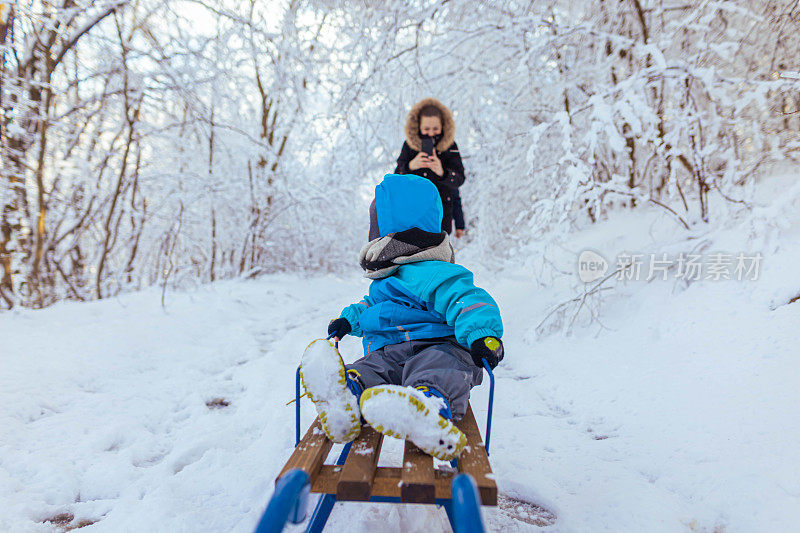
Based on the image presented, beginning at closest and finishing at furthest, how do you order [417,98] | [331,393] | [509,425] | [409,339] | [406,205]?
[331,393] → [409,339] → [406,205] → [509,425] → [417,98]

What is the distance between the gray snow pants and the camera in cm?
144

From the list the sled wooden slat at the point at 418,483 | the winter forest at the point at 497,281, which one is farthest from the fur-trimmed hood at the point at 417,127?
the sled wooden slat at the point at 418,483

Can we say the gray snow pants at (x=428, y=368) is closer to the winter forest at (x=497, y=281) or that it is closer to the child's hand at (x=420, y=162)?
the winter forest at (x=497, y=281)

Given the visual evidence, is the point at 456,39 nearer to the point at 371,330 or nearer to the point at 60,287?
the point at 371,330

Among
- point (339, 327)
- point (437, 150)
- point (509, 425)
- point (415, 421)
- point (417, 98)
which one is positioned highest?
point (417, 98)

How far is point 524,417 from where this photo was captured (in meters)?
2.30

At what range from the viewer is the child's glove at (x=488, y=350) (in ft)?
4.69

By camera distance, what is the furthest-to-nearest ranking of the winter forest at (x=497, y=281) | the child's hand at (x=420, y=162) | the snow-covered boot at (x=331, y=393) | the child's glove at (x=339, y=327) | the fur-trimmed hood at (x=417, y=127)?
the fur-trimmed hood at (x=417, y=127) < the child's hand at (x=420, y=162) < the child's glove at (x=339, y=327) < the winter forest at (x=497, y=281) < the snow-covered boot at (x=331, y=393)

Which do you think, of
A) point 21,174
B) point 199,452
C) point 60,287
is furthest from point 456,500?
point 60,287

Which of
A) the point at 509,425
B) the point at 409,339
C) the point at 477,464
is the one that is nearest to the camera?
the point at 477,464

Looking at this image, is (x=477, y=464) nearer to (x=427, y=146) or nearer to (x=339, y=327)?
(x=339, y=327)

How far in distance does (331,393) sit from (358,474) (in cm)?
31

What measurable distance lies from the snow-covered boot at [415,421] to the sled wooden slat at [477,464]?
4cm

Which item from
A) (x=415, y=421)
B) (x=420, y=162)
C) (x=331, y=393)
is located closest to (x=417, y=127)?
(x=420, y=162)
